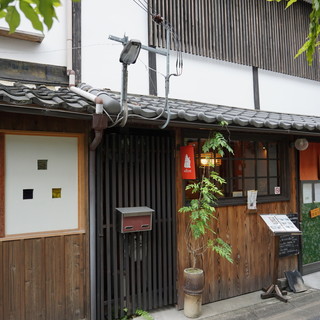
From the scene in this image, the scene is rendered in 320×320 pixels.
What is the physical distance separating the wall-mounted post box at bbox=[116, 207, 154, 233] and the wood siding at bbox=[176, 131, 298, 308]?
79 cm

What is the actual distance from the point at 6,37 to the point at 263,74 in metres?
6.54

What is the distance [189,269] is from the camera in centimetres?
594

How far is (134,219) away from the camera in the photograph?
5.49 metres

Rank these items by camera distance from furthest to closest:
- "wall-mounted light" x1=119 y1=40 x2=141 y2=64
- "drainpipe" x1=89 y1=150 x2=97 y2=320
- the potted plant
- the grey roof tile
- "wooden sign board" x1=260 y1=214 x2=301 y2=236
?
"wooden sign board" x1=260 y1=214 x2=301 y2=236, the potted plant, "drainpipe" x1=89 y1=150 x2=97 y2=320, "wall-mounted light" x1=119 y1=40 x2=141 y2=64, the grey roof tile

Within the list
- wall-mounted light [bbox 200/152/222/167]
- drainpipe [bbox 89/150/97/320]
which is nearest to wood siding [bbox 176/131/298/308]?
wall-mounted light [bbox 200/152/222/167]

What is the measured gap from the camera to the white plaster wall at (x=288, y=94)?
28.6 feet

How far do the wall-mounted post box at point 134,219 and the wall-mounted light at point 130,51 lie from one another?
8.30ft

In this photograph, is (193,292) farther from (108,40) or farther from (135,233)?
(108,40)

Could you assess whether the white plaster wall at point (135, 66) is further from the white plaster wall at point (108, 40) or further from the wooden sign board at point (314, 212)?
the wooden sign board at point (314, 212)

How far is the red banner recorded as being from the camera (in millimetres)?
5910

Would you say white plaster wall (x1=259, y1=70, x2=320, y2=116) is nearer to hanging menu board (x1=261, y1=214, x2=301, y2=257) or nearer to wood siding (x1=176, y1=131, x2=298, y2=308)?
wood siding (x1=176, y1=131, x2=298, y2=308)

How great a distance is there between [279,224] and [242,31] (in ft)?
17.1

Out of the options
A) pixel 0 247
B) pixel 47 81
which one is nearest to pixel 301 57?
pixel 47 81

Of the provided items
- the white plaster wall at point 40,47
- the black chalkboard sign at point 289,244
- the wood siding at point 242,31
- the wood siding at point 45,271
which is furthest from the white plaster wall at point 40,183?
the black chalkboard sign at point 289,244
